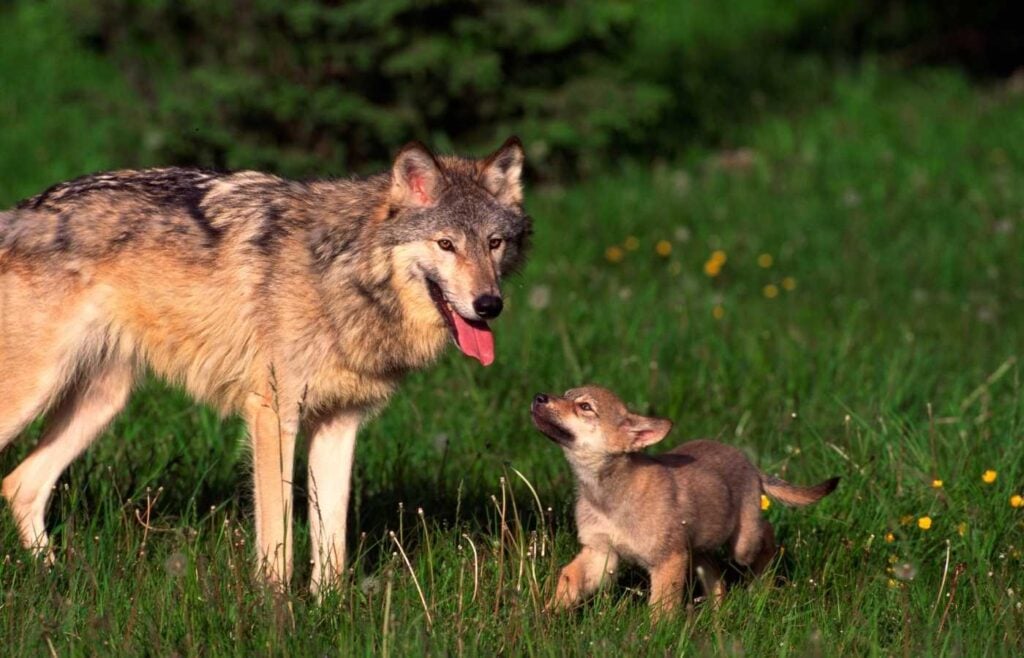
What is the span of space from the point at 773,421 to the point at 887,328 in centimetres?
212

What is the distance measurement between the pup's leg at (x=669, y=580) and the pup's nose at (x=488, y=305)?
1.11 meters

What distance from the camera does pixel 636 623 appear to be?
488 centimetres

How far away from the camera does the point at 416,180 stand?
17.9 ft

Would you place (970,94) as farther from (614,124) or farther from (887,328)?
(887,328)

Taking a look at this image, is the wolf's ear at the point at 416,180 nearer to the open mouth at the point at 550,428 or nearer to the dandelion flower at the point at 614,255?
the open mouth at the point at 550,428

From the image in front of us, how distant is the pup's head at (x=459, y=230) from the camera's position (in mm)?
5285

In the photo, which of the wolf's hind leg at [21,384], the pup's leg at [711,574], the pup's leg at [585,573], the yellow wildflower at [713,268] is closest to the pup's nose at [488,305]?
the pup's leg at [585,573]

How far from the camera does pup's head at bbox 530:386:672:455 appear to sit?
17.9ft

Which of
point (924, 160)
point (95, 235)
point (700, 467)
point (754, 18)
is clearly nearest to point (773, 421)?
point (700, 467)

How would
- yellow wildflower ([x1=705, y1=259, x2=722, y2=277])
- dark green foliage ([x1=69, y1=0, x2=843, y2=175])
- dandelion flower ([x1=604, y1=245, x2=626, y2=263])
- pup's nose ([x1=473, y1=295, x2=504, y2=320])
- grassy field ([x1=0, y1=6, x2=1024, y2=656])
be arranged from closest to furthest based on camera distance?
grassy field ([x1=0, y1=6, x2=1024, y2=656]), pup's nose ([x1=473, y1=295, x2=504, y2=320]), yellow wildflower ([x1=705, y1=259, x2=722, y2=277]), dandelion flower ([x1=604, y1=245, x2=626, y2=263]), dark green foliage ([x1=69, y1=0, x2=843, y2=175])

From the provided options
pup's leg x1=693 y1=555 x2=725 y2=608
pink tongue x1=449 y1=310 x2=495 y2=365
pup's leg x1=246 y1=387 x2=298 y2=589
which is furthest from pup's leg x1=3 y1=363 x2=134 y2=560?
pup's leg x1=693 y1=555 x2=725 y2=608

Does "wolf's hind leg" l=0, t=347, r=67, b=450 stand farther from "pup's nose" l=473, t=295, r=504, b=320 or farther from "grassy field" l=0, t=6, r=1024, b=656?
"pup's nose" l=473, t=295, r=504, b=320

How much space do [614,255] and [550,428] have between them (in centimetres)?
521

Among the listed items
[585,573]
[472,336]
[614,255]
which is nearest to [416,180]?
[472,336]
